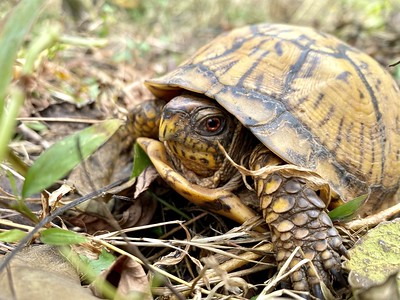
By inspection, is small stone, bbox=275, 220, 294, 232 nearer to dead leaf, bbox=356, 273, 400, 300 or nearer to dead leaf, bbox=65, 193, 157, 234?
dead leaf, bbox=356, 273, 400, 300

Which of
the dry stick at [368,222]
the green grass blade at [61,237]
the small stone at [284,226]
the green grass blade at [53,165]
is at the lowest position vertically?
the dry stick at [368,222]

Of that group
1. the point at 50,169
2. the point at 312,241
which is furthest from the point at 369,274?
the point at 50,169

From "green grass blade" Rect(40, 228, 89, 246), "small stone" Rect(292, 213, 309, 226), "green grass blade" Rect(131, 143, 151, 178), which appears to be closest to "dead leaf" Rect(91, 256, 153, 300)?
"green grass blade" Rect(40, 228, 89, 246)

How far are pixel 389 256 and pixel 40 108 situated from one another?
77.4 inches

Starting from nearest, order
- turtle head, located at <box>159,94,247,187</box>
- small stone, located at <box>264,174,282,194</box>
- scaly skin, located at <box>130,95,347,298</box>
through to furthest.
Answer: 1. scaly skin, located at <box>130,95,347,298</box>
2. small stone, located at <box>264,174,282,194</box>
3. turtle head, located at <box>159,94,247,187</box>

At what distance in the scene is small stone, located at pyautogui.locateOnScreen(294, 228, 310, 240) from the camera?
1433mm

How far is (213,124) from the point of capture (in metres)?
1.78

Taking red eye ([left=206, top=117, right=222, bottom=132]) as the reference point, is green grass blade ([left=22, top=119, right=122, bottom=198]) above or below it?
above

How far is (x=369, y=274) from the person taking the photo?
122 centimetres

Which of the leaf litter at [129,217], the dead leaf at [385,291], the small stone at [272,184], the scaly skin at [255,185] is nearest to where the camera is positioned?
the dead leaf at [385,291]

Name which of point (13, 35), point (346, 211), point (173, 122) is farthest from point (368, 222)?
point (13, 35)

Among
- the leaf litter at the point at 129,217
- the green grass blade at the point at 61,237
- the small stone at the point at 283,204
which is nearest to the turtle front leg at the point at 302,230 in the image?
the small stone at the point at 283,204

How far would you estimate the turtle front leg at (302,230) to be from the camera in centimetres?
138

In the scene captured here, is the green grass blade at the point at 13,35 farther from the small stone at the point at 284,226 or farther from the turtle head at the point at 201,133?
the small stone at the point at 284,226
